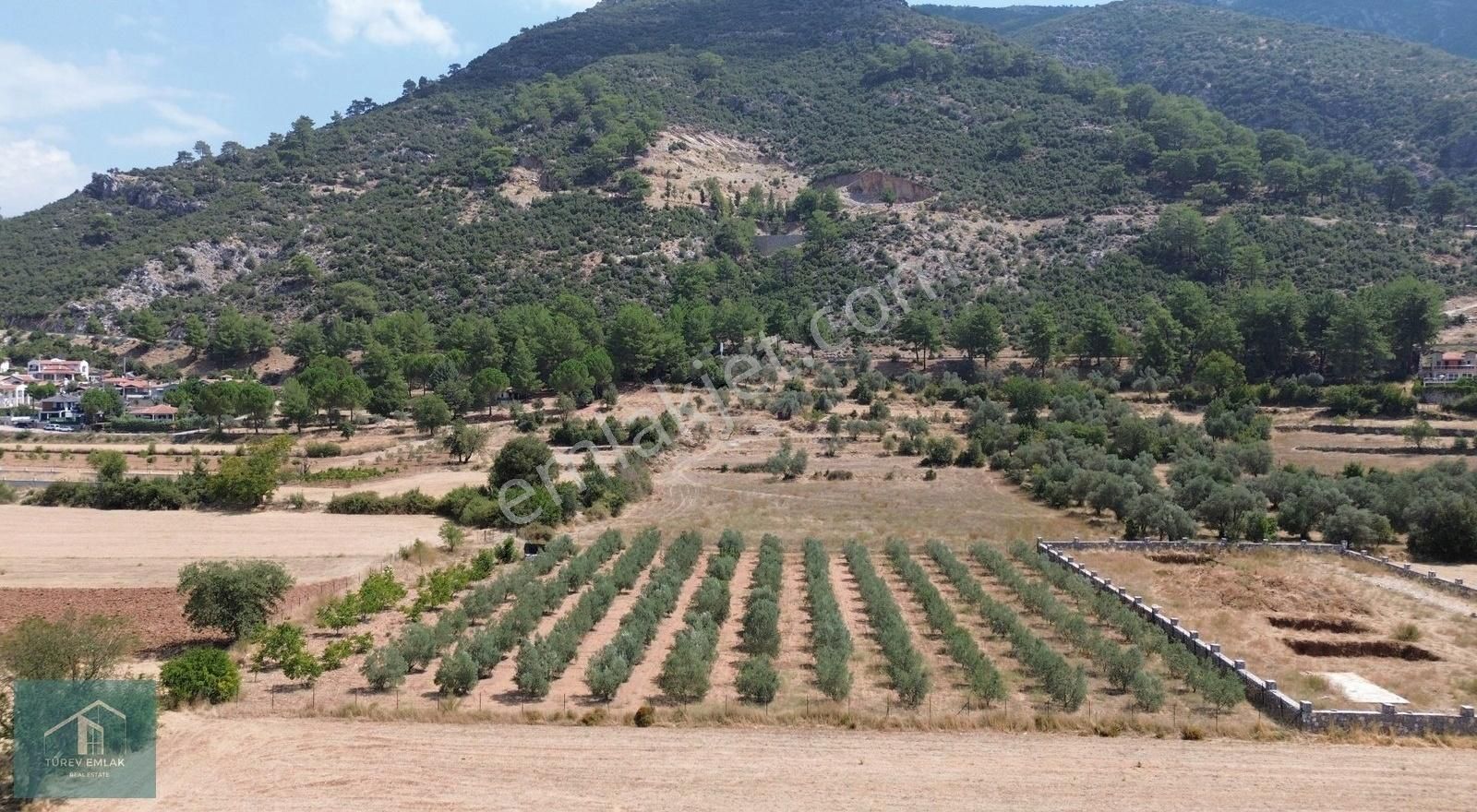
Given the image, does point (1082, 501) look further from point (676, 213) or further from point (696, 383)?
point (676, 213)

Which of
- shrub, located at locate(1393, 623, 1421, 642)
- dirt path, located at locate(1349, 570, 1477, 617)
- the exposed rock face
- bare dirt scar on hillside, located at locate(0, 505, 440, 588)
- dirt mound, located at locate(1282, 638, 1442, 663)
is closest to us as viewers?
dirt mound, located at locate(1282, 638, 1442, 663)

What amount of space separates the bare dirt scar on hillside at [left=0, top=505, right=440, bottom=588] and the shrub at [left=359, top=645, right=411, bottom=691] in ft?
31.3

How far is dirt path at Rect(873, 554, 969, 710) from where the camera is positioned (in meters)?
18.6

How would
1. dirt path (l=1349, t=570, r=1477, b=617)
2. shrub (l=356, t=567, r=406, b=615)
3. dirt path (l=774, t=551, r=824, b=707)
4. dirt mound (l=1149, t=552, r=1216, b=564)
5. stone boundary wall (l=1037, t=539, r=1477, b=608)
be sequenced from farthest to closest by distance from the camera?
dirt mound (l=1149, t=552, r=1216, b=564)
stone boundary wall (l=1037, t=539, r=1477, b=608)
dirt path (l=1349, t=570, r=1477, b=617)
shrub (l=356, t=567, r=406, b=615)
dirt path (l=774, t=551, r=824, b=707)

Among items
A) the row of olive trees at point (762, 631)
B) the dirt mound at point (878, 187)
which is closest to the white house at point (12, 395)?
the row of olive trees at point (762, 631)

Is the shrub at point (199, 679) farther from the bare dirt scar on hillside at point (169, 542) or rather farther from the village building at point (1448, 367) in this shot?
the village building at point (1448, 367)

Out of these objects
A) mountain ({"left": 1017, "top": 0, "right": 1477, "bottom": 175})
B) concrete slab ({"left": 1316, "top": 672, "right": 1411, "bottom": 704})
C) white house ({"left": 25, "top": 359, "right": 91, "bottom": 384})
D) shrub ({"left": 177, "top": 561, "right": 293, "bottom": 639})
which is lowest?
concrete slab ({"left": 1316, "top": 672, "right": 1411, "bottom": 704})

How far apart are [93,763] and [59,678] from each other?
1.69 m

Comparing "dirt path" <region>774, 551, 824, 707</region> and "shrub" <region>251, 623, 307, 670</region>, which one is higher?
"shrub" <region>251, 623, 307, 670</region>

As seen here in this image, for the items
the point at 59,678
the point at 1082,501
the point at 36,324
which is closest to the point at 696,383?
the point at 1082,501

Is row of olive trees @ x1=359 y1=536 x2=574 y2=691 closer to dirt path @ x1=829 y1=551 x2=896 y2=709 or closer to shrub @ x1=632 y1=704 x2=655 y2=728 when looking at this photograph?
shrub @ x1=632 y1=704 x2=655 y2=728

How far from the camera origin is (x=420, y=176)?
347 ft

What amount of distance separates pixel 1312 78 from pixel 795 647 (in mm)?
145794

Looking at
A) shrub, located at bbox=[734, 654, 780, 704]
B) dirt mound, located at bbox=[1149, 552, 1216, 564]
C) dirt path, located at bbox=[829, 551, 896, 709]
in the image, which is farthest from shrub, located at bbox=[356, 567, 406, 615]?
dirt mound, located at bbox=[1149, 552, 1216, 564]
